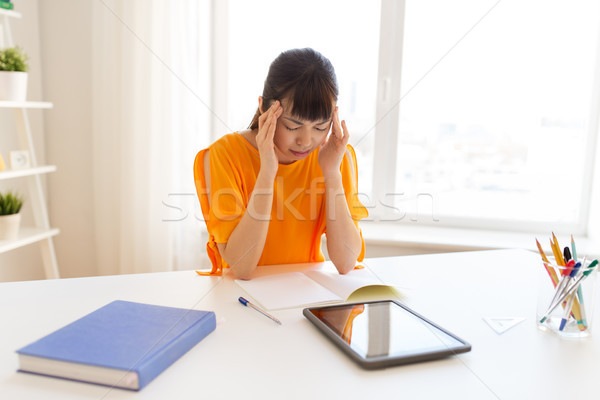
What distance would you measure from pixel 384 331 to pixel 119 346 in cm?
46

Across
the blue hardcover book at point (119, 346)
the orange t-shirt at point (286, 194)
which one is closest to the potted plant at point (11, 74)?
the orange t-shirt at point (286, 194)

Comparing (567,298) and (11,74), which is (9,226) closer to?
(11,74)

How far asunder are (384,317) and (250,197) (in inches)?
23.6

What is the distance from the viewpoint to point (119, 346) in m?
0.79

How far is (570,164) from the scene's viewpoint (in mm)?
2584

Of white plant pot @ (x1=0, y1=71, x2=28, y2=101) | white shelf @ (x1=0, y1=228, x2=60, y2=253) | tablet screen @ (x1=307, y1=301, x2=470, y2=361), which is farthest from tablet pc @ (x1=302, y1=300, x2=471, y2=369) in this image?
white plant pot @ (x1=0, y1=71, x2=28, y2=101)

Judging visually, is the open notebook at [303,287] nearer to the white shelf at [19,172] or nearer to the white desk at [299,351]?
the white desk at [299,351]

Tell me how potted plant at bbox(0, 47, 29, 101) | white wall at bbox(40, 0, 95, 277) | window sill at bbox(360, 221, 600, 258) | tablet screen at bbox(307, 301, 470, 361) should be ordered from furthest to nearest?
1. white wall at bbox(40, 0, 95, 277)
2. window sill at bbox(360, 221, 600, 258)
3. potted plant at bbox(0, 47, 29, 101)
4. tablet screen at bbox(307, 301, 470, 361)

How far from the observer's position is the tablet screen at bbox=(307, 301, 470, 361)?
0.84 meters

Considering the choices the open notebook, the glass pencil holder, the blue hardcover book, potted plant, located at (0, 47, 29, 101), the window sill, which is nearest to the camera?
the blue hardcover book

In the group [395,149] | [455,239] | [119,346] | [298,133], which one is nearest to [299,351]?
[119,346]

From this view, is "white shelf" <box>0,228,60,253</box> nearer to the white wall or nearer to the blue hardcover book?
the white wall

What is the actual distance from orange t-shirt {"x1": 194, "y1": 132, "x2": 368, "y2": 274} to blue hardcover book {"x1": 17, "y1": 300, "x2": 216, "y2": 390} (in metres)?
0.53

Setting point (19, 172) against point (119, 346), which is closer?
point (119, 346)
